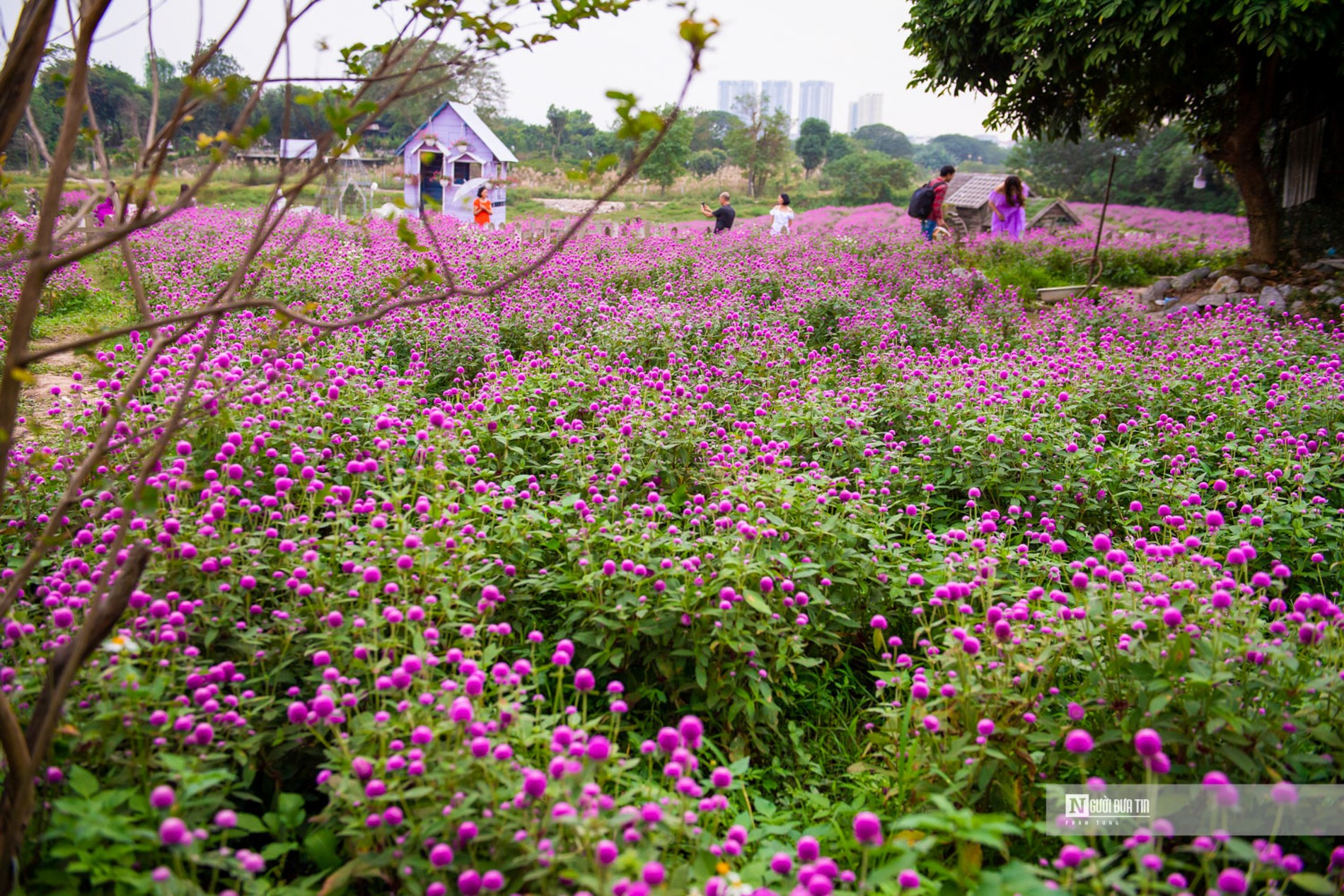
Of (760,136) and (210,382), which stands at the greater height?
(760,136)

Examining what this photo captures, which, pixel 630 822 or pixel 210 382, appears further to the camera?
pixel 210 382

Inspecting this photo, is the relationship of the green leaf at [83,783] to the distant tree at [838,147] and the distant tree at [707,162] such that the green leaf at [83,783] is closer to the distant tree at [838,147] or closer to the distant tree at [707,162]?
the distant tree at [707,162]

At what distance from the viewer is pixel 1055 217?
23906 mm

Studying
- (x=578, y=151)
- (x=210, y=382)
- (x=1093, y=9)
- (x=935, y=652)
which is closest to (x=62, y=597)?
(x=210, y=382)

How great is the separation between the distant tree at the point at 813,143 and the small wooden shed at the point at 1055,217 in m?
31.3

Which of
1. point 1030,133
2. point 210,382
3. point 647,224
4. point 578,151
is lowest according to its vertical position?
point 210,382

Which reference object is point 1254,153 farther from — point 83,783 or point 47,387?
point 47,387

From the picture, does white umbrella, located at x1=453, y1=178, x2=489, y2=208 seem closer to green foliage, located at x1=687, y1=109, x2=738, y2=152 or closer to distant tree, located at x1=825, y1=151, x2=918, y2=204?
distant tree, located at x1=825, y1=151, x2=918, y2=204

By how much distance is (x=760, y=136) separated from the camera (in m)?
42.2

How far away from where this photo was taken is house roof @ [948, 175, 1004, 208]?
851 inches

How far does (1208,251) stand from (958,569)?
1428cm

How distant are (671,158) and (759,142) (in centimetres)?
883

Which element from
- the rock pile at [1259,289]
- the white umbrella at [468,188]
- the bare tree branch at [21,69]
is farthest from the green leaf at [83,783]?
the white umbrella at [468,188]

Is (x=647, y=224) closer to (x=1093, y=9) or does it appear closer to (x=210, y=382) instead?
(x=1093, y=9)
